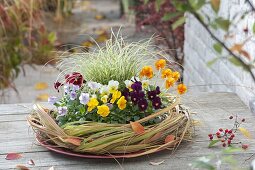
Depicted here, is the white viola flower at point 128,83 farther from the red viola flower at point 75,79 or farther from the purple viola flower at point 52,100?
the purple viola flower at point 52,100

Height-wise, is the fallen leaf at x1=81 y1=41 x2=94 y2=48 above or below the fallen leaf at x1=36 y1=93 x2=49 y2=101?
above

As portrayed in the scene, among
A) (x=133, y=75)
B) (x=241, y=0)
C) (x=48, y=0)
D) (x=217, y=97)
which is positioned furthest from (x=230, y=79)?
(x=48, y=0)

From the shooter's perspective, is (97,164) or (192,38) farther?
(192,38)

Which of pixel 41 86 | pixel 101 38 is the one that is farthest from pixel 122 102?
pixel 101 38

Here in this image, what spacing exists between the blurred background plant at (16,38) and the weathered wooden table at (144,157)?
5.69 feet

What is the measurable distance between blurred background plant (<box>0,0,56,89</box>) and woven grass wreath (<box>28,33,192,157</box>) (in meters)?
1.97

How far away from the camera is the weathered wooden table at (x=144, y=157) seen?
2.21 metres

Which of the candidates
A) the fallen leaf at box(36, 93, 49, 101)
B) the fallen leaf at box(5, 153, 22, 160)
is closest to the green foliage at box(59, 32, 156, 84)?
the fallen leaf at box(5, 153, 22, 160)

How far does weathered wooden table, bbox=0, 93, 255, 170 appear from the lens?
221cm

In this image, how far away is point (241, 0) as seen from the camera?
3035mm

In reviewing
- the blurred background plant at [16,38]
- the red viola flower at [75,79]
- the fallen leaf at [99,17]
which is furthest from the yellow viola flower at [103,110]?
the fallen leaf at [99,17]

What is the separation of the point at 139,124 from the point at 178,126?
19 centimetres

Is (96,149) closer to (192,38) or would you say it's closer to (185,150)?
(185,150)

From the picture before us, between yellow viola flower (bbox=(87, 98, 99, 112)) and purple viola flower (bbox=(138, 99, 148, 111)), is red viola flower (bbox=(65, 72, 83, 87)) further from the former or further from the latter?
Answer: purple viola flower (bbox=(138, 99, 148, 111))
